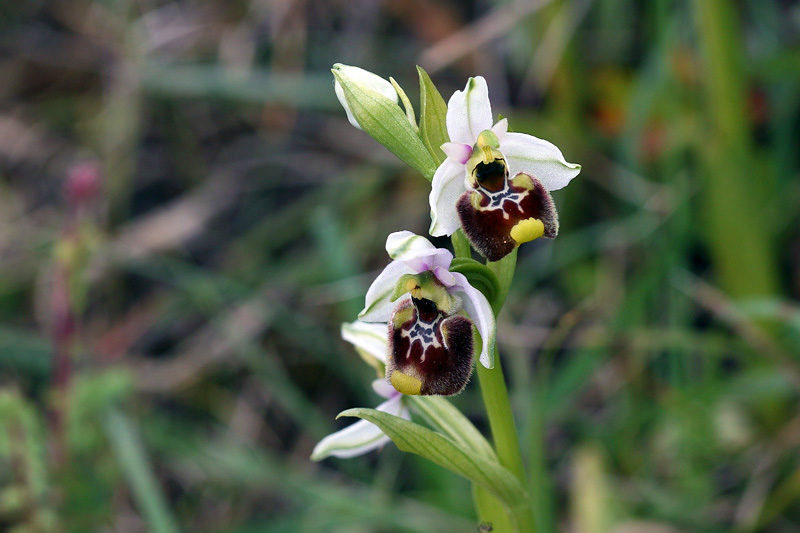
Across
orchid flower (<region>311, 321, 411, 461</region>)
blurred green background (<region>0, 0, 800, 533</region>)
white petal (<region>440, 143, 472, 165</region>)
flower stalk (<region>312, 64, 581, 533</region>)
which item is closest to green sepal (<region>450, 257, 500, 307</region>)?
flower stalk (<region>312, 64, 581, 533</region>)

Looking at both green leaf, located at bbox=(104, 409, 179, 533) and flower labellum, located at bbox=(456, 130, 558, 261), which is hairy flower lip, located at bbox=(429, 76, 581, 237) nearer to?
flower labellum, located at bbox=(456, 130, 558, 261)

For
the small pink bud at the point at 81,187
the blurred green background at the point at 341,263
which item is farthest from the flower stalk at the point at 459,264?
the small pink bud at the point at 81,187

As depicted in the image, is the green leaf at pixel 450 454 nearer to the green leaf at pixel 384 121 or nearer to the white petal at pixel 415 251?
the white petal at pixel 415 251

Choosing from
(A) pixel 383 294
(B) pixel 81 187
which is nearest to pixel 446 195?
(A) pixel 383 294

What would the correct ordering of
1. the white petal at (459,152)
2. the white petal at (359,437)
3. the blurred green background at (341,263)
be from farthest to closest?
the blurred green background at (341,263)
the white petal at (359,437)
the white petal at (459,152)

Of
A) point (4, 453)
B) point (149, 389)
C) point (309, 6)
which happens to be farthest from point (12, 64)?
point (4, 453)

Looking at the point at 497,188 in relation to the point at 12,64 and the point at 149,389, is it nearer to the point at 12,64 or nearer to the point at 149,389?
the point at 149,389
